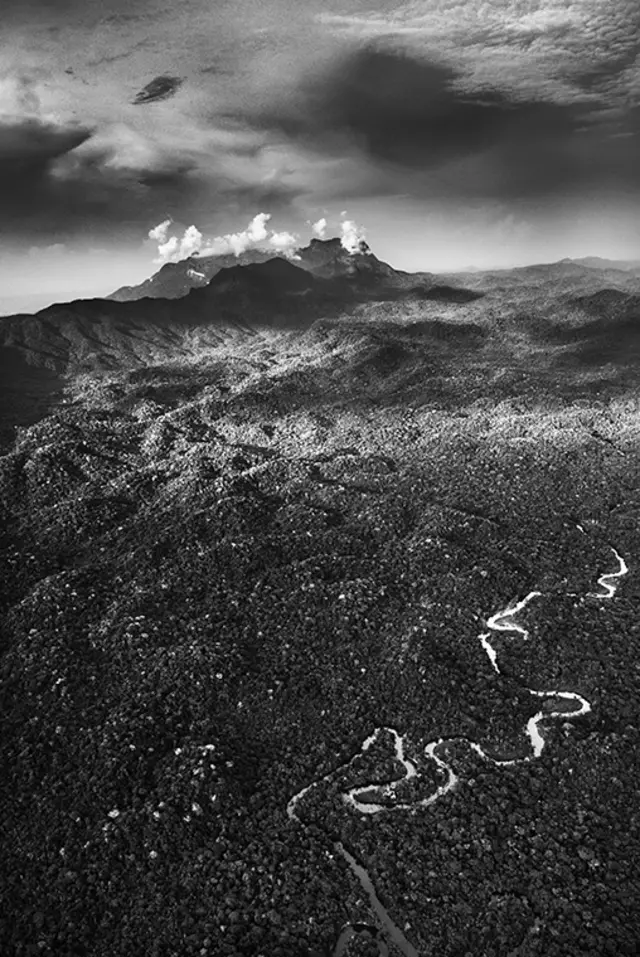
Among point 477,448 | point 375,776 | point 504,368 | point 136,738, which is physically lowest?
point 375,776

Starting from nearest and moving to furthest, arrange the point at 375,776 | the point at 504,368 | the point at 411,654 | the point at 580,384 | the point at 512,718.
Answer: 1. the point at 375,776
2. the point at 512,718
3. the point at 411,654
4. the point at 580,384
5. the point at 504,368

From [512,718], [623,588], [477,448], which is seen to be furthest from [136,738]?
[477,448]

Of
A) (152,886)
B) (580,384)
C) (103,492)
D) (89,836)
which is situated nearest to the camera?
(152,886)

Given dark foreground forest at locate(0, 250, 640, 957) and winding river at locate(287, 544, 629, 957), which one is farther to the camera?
dark foreground forest at locate(0, 250, 640, 957)

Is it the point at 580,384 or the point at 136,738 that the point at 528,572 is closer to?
the point at 136,738

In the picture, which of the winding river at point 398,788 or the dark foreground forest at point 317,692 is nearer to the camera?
the winding river at point 398,788

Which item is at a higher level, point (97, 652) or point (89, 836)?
point (97, 652)

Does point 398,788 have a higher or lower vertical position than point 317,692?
lower

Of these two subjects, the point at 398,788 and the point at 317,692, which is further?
the point at 317,692
